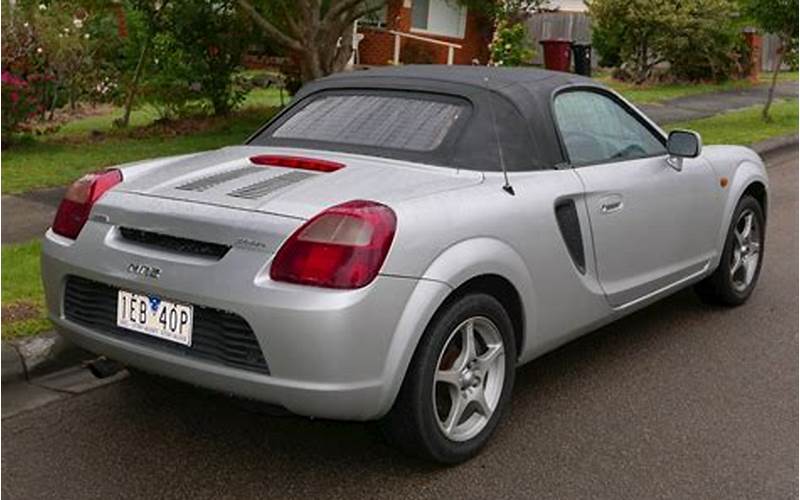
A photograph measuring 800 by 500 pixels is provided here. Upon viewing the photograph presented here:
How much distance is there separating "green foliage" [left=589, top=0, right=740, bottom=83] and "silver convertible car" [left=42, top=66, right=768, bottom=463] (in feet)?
56.0

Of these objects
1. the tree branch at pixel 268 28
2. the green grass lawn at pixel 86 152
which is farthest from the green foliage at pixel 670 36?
the tree branch at pixel 268 28

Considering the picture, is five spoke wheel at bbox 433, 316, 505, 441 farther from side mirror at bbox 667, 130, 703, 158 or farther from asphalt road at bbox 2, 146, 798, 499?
side mirror at bbox 667, 130, 703, 158

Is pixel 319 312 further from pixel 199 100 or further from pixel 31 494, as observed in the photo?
pixel 199 100

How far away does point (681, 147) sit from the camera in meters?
4.82

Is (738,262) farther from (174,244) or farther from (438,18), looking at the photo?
(438,18)

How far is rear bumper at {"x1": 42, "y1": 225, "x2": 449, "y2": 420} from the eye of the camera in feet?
9.98

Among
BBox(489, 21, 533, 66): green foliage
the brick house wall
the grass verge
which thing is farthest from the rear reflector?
the brick house wall

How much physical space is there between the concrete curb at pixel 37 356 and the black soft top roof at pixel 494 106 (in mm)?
1360

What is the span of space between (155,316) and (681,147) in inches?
114

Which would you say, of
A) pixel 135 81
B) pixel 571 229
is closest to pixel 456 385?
pixel 571 229

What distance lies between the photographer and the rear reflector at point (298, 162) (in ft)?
12.4

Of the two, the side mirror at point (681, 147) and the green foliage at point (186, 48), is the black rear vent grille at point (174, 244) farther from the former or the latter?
the green foliage at point (186, 48)

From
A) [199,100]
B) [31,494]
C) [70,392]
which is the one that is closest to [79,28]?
[199,100]

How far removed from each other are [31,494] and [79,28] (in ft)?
36.2
